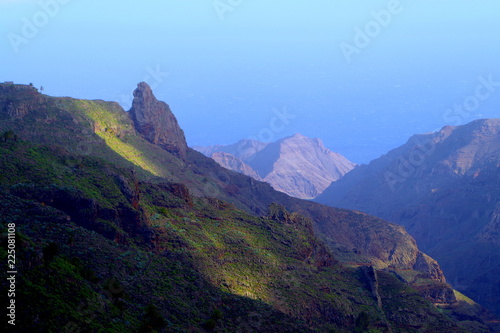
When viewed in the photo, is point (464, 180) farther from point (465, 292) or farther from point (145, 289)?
point (145, 289)

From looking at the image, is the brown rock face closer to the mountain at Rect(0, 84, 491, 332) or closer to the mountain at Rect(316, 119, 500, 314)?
the mountain at Rect(0, 84, 491, 332)

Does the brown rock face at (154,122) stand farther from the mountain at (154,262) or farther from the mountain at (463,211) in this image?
the mountain at (463,211)

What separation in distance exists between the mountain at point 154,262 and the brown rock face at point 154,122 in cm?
2536

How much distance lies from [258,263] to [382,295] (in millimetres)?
15471

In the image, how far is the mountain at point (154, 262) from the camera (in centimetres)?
3634

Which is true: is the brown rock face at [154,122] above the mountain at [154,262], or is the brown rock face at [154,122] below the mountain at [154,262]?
above

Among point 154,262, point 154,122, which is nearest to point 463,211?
point 154,122

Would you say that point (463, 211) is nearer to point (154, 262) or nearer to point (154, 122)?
point (154, 122)

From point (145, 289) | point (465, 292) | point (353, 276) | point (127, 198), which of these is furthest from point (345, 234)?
point (145, 289)

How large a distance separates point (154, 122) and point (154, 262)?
70.1 metres

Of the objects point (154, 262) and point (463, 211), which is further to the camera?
point (463, 211)

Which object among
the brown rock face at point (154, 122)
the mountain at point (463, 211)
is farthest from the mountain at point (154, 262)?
the mountain at point (463, 211)

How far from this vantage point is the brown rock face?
118 meters

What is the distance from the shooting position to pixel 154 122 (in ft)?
391
